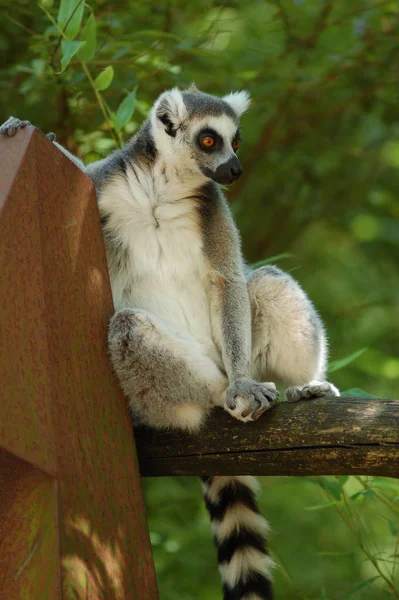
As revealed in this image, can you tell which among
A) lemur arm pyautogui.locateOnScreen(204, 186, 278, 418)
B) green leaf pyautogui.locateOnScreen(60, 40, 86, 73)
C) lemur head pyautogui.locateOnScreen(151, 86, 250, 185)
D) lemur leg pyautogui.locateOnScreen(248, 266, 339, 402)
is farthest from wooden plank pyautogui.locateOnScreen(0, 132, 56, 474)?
lemur leg pyautogui.locateOnScreen(248, 266, 339, 402)

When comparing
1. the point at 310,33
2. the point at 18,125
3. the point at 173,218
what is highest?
the point at 310,33

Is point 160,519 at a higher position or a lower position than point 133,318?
lower

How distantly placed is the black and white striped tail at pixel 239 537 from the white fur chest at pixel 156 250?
798 mm

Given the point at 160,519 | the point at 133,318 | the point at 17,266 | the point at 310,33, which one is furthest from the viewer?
the point at 310,33

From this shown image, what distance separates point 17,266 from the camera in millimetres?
2941

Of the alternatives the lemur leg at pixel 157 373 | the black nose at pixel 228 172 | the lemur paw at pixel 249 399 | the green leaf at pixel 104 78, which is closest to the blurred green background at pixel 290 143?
the green leaf at pixel 104 78

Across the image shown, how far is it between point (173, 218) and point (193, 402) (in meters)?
1.02

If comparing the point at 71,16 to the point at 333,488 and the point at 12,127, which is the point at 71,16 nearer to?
the point at 12,127

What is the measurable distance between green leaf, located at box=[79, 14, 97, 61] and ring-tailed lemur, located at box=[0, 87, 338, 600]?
19.8 inches

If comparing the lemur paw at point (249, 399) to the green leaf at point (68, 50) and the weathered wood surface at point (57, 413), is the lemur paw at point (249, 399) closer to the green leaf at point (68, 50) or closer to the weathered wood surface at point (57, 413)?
the weathered wood surface at point (57, 413)

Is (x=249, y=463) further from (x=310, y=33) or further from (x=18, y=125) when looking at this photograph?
(x=310, y=33)

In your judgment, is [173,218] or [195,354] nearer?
[195,354]

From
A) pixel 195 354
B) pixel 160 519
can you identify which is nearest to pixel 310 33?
pixel 195 354

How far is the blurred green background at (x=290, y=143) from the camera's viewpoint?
15.5 feet
